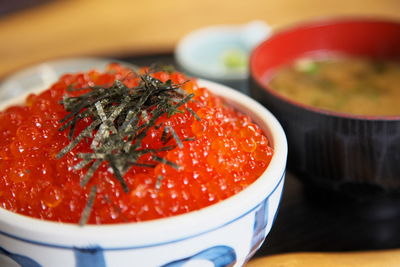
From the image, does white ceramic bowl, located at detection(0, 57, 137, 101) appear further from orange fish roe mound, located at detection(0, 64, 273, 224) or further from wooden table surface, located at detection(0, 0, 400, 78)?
orange fish roe mound, located at detection(0, 64, 273, 224)

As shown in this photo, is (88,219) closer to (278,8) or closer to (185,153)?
(185,153)

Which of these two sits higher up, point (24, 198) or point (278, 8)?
point (24, 198)

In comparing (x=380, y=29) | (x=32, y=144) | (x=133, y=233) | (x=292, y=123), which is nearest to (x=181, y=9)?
(x=380, y=29)

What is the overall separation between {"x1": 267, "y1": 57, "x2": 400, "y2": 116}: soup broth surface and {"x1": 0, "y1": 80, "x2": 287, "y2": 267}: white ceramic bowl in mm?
786

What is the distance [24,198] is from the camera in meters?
1.08

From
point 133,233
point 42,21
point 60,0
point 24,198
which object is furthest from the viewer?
point 60,0

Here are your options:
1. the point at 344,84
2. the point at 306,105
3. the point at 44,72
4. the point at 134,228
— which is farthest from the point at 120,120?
the point at 44,72

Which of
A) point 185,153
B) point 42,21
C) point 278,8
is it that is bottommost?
point 278,8

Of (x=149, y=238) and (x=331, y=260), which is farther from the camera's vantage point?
(x=331, y=260)

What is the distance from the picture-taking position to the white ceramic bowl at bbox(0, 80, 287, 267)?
98 centimetres

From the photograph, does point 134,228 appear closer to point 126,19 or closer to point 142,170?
point 142,170

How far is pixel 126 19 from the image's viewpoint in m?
3.41

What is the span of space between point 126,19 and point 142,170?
249cm

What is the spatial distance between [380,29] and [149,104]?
3.97 ft
